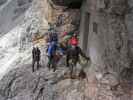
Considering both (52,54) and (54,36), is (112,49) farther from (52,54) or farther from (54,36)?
(54,36)

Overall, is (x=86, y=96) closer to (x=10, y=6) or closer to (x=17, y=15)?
(x=17, y=15)

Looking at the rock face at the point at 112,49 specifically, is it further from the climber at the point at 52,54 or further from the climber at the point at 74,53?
the climber at the point at 52,54

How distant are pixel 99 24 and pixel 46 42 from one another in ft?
23.7

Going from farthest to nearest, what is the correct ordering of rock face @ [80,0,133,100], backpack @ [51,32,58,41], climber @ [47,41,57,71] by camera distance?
backpack @ [51,32,58,41]
climber @ [47,41,57,71]
rock face @ [80,0,133,100]

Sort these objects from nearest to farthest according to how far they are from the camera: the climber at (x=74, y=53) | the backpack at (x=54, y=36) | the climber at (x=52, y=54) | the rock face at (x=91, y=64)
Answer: the rock face at (x=91, y=64) < the climber at (x=74, y=53) < the climber at (x=52, y=54) < the backpack at (x=54, y=36)

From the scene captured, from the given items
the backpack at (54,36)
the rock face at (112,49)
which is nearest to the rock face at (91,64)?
the rock face at (112,49)

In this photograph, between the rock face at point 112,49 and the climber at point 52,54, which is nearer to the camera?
the rock face at point 112,49

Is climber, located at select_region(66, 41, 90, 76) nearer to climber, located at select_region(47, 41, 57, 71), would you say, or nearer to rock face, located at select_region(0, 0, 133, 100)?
rock face, located at select_region(0, 0, 133, 100)

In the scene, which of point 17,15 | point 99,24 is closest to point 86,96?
point 99,24

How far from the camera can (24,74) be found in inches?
695

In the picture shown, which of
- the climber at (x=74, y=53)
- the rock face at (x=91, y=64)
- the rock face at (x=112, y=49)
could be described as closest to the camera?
the rock face at (x=112, y=49)

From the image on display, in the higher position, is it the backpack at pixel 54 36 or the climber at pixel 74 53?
the backpack at pixel 54 36

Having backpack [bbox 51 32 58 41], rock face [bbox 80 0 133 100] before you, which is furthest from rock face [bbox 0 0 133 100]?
backpack [bbox 51 32 58 41]

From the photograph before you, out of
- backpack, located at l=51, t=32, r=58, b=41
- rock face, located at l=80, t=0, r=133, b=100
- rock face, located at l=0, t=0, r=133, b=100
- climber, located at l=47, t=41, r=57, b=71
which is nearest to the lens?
rock face, located at l=80, t=0, r=133, b=100
